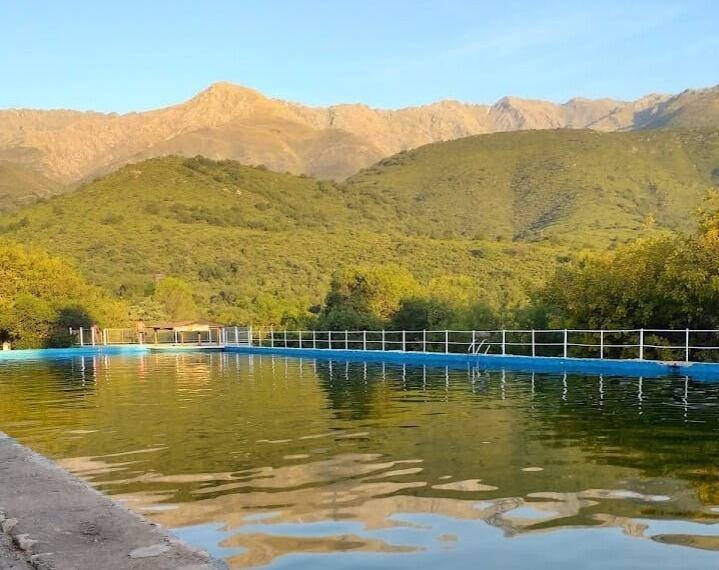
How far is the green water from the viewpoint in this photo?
537 cm

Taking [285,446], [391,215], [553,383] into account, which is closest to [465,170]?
[391,215]

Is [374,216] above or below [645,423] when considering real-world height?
above

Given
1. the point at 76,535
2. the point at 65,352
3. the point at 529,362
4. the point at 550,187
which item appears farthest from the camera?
the point at 550,187

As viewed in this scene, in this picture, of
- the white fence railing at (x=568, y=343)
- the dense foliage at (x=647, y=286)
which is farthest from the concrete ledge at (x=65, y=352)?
the dense foliage at (x=647, y=286)

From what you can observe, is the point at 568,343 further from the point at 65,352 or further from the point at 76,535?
the point at 65,352

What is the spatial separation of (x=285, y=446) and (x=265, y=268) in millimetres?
80844

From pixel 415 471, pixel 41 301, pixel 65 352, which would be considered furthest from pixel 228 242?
pixel 415 471

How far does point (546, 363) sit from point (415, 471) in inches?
634

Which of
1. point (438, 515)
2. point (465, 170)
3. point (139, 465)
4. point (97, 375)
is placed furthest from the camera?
point (465, 170)

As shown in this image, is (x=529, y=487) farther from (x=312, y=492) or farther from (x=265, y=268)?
(x=265, y=268)

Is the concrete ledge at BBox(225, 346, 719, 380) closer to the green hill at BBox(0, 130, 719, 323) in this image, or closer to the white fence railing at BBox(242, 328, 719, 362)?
the white fence railing at BBox(242, 328, 719, 362)

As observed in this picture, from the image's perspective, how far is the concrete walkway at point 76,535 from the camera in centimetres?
426

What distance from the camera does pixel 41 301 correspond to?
177 feet

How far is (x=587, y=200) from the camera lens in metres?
98.6
